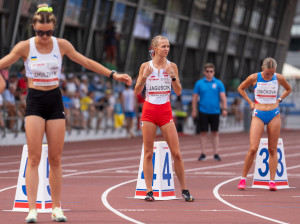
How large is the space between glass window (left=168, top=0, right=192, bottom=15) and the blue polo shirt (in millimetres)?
19547

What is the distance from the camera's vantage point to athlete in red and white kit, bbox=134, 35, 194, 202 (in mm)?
9758

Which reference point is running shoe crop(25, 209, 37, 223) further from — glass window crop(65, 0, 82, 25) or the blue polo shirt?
glass window crop(65, 0, 82, 25)

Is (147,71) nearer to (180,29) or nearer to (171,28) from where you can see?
(171,28)

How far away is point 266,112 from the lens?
1138 centimetres

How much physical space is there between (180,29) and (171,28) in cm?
116

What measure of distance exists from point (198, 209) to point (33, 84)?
8.32 ft

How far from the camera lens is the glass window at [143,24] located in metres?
33.5

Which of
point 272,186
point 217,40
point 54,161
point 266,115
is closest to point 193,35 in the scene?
point 217,40

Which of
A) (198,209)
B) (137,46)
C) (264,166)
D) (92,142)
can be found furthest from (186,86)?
(198,209)

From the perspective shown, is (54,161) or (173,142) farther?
(173,142)

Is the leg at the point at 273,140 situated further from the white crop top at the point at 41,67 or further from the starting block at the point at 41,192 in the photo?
the white crop top at the point at 41,67

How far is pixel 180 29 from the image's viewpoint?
3797 cm

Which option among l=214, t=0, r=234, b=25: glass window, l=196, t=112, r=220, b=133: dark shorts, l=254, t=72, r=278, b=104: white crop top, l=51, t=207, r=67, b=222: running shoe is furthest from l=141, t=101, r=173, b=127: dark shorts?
l=214, t=0, r=234, b=25: glass window

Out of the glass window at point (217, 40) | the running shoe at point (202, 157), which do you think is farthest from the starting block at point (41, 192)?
the glass window at point (217, 40)
